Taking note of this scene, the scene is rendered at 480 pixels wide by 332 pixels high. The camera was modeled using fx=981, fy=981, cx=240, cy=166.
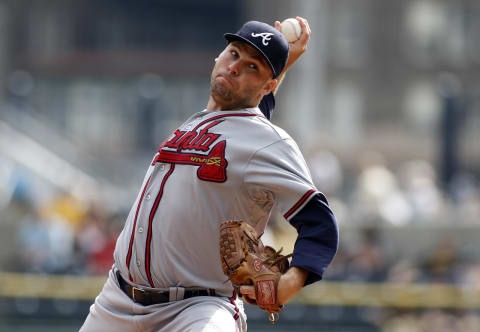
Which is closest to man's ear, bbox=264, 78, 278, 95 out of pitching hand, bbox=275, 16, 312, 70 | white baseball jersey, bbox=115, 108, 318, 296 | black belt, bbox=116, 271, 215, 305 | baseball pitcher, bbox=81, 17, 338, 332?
baseball pitcher, bbox=81, 17, 338, 332

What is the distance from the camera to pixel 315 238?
10.9 ft

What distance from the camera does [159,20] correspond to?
35094 mm

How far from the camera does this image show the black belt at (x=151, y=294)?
3.52 metres

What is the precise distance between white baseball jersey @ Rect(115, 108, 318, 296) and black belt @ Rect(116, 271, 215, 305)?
3cm

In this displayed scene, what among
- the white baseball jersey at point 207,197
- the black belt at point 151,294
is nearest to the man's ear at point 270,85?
the white baseball jersey at point 207,197

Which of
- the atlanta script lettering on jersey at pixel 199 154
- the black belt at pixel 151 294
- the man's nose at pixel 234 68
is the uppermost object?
the man's nose at pixel 234 68

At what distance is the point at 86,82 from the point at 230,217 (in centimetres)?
2903

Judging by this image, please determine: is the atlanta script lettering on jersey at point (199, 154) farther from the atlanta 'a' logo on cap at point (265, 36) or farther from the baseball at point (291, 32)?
the baseball at point (291, 32)

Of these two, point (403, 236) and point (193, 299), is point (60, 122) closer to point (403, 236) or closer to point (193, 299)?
point (403, 236)

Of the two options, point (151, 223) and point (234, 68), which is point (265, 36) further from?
point (151, 223)

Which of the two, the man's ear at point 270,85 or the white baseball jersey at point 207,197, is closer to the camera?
the white baseball jersey at point 207,197

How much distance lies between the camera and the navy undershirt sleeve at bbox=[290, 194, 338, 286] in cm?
328

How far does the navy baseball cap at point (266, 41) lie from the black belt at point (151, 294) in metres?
0.84

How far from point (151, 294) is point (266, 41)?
1004 mm
